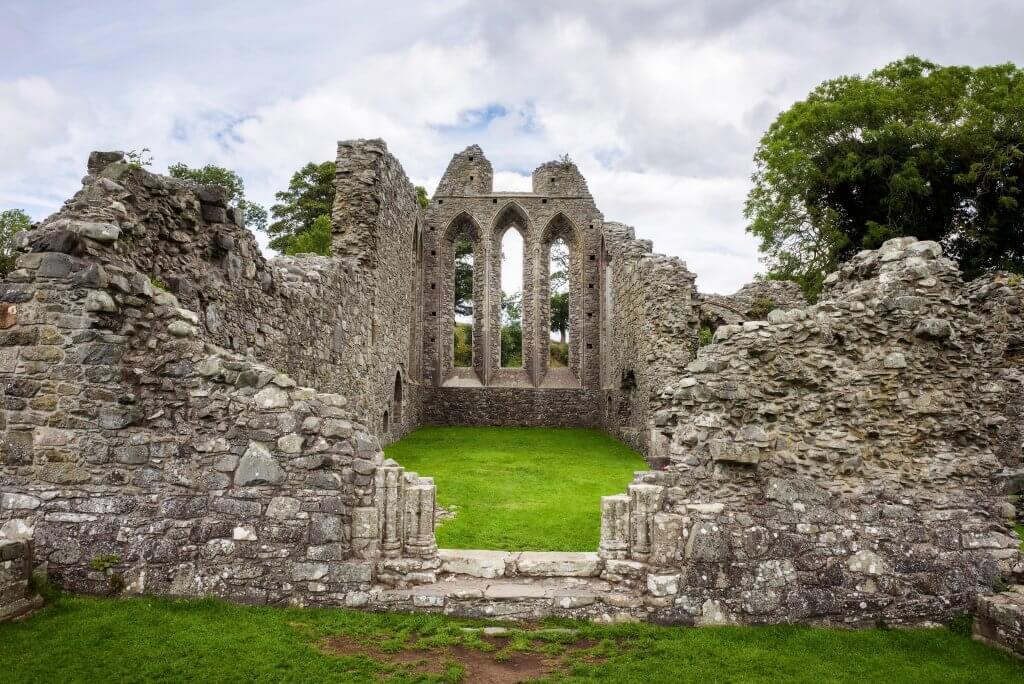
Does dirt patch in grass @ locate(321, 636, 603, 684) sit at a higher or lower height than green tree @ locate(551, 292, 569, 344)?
lower

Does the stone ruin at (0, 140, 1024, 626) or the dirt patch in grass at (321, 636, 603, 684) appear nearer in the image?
the dirt patch in grass at (321, 636, 603, 684)

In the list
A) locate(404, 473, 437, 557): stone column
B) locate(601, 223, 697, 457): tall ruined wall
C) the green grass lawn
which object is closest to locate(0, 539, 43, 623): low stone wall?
locate(404, 473, 437, 557): stone column

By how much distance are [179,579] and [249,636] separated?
3.25 feet

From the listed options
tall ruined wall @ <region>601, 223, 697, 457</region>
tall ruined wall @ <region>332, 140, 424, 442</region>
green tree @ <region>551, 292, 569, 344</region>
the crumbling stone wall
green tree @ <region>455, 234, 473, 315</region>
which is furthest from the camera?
green tree @ <region>551, 292, 569, 344</region>

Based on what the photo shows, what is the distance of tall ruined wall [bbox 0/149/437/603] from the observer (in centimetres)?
532

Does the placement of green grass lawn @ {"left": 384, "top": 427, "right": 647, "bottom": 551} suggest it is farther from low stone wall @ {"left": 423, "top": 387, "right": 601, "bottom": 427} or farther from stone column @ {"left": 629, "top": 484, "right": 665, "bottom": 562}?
low stone wall @ {"left": 423, "top": 387, "right": 601, "bottom": 427}

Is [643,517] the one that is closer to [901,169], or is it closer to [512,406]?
[512,406]

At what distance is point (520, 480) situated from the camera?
11539 mm

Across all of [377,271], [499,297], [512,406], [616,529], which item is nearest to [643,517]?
[616,529]

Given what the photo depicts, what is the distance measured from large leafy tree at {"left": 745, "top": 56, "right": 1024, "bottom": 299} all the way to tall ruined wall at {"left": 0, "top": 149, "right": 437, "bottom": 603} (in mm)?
19020

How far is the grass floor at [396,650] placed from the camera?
4.33m

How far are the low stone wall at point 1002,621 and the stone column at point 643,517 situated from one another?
2524 mm

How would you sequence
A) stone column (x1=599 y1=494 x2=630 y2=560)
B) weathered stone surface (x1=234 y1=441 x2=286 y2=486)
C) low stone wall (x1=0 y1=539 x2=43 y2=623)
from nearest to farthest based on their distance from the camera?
low stone wall (x1=0 y1=539 x2=43 y2=623), weathered stone surface (x1=234 y1=441 x2=286 y2=486), stone column (x1=599 y1=494 x2=630 y2=560)

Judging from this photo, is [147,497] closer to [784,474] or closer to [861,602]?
[784,474]
